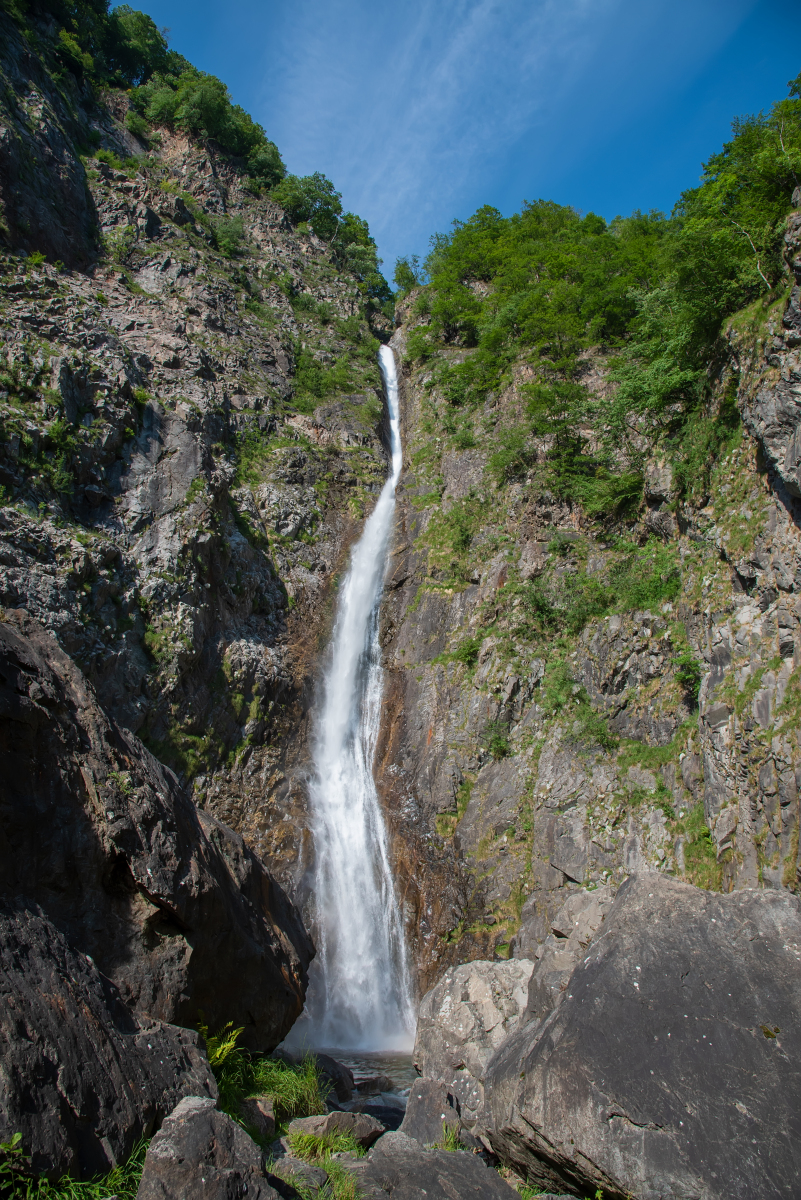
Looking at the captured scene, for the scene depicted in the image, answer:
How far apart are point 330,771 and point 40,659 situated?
13.1 m

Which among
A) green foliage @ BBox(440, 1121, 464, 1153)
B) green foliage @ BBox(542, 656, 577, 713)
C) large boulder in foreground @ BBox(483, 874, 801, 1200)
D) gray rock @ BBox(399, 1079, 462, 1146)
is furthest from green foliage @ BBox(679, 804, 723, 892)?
green foliage @ BBox(440, 1121, 464, 1153)

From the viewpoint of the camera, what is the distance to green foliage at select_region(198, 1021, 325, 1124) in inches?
269

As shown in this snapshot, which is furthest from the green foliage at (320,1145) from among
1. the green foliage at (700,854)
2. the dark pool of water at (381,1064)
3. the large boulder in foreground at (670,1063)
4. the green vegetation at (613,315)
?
the green vegetation at (613,315)

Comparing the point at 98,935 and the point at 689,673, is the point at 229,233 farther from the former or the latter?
the point at 98,935

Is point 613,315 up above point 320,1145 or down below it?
above

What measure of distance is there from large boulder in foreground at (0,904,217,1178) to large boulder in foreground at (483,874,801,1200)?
125 inches

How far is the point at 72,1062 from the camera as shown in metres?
4.48

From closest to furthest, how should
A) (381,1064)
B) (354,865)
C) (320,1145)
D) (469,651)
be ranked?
(320,1145) < (381,1064) < (354,865) < (469,651)

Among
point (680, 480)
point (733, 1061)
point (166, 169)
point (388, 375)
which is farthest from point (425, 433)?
point (733, 1061)

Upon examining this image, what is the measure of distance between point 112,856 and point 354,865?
37.4ft

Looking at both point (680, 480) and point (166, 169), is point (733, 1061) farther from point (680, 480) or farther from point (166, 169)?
point (166, 169)

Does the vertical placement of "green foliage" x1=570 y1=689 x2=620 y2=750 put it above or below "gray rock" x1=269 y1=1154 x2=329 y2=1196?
above

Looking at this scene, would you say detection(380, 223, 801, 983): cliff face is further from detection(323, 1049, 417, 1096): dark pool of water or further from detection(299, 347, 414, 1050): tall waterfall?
detection(323, 1049, 417, 1096): dark pool of water

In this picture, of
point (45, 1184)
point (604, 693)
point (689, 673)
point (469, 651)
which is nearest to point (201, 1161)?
point (45, 1184)
